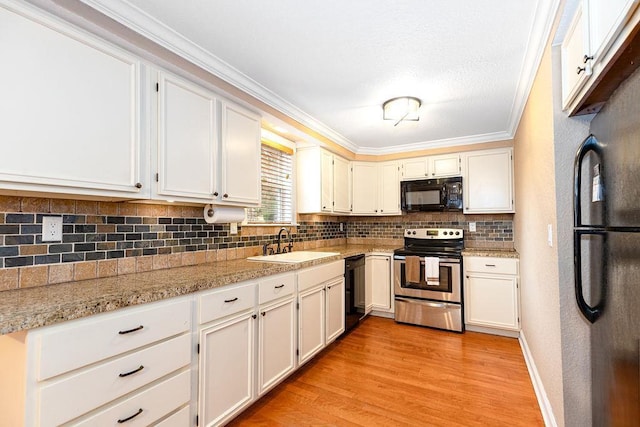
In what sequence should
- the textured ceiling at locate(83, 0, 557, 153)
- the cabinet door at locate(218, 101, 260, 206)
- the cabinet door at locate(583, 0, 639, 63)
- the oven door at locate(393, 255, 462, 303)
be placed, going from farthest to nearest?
the oven door at locate(393, 255, 462, 303) < the cabinet door at locate(218, 101, 260, 206) < the textured ceiling at locate(83, 0, 557, 153) < the cabinet door at locate(583, 0, 639, 63)

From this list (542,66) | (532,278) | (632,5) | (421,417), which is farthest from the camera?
(532,278)

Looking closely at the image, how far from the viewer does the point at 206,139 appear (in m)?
2.07

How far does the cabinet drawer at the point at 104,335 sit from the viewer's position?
109cm

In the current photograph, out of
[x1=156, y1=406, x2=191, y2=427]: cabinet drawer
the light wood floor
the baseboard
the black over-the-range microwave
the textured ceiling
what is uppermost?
the textured ceiling

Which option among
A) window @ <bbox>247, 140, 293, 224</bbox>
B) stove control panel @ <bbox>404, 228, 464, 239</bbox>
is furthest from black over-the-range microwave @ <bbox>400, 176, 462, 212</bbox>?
window @ <bbox>247, 140, 293, 224</bbox>

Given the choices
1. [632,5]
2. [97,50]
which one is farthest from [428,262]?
[97,50]

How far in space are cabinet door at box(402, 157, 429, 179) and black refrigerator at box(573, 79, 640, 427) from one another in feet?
8.45

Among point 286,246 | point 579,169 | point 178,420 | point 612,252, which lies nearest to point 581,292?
point 612,252

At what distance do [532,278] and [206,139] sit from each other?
2600mm

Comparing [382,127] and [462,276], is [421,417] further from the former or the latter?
[382,127]

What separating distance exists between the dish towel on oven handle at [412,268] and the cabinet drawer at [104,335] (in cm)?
266

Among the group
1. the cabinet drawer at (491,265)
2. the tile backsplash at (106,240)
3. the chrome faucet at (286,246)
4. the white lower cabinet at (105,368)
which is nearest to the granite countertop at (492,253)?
the cabinet drawer at (491,265)

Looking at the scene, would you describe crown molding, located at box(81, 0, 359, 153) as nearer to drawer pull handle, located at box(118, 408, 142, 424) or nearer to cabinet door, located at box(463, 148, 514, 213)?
drawer pull handle, located at box(118, 408, 142, 424)

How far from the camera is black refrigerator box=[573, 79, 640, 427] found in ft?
3.50
